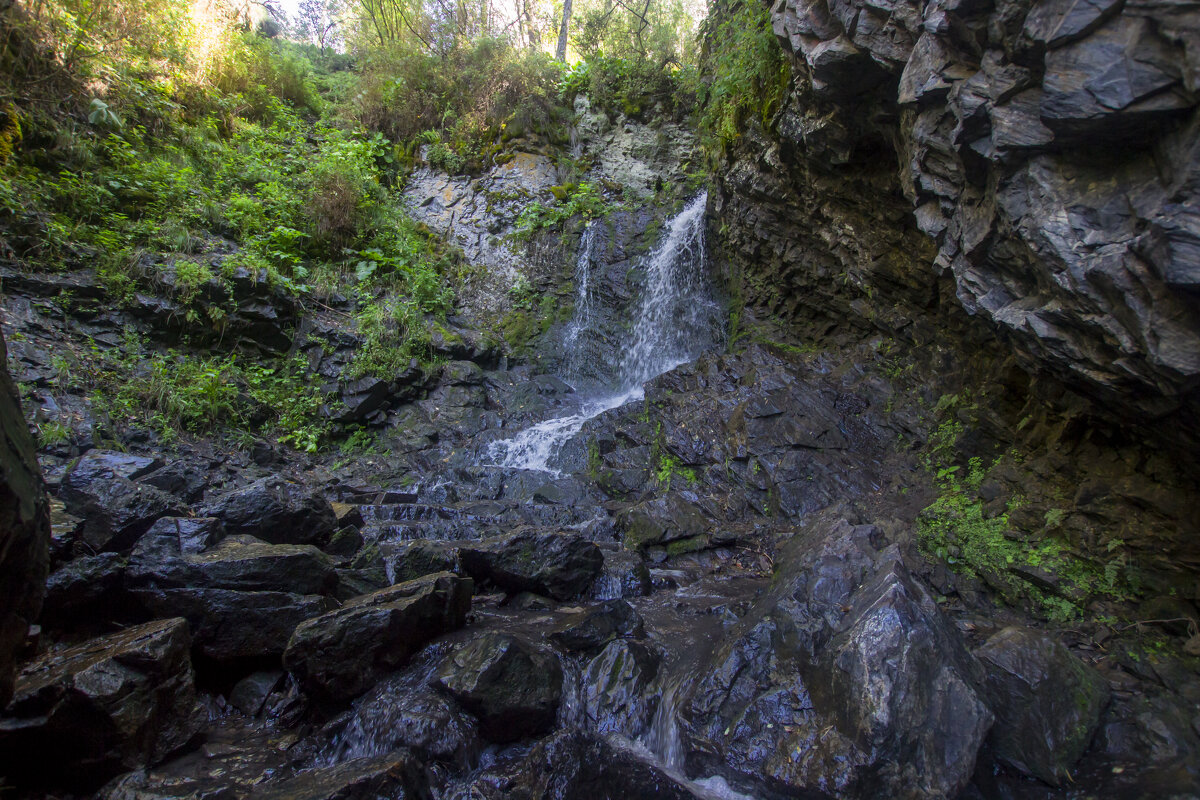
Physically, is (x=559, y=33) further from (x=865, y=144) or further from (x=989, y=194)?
(x=989, y=194)

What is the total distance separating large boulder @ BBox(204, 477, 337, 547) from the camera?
18.4 feet

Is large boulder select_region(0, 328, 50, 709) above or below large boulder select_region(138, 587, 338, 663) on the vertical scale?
above

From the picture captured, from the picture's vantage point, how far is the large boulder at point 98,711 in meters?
3.15

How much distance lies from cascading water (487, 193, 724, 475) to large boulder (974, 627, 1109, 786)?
7487mm

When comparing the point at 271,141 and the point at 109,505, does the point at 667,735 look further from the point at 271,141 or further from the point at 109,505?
the point at 271,141

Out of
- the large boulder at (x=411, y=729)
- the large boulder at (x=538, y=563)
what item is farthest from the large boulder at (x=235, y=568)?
the large boulder at (x=538, y=563)

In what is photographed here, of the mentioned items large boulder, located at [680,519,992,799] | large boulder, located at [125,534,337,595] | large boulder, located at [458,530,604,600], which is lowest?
large boulder, located at [680,519,992,799]

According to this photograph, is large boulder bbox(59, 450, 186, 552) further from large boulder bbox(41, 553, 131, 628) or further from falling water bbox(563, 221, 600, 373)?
falling water bbox(563, 221, 600, 373)

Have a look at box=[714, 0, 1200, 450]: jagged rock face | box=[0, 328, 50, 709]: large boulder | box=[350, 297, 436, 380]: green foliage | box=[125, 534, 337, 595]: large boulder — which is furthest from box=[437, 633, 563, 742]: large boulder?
box=[350, 297, 436, 380]: green foliage

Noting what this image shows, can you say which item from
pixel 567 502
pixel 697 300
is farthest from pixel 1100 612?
pixel 697 300

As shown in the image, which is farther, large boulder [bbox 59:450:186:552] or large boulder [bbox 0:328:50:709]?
large boulder [bbox 59:450:186:552]

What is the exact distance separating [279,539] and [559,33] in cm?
1968

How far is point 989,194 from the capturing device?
14.3ft

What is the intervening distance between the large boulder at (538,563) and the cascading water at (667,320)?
4631 mm
